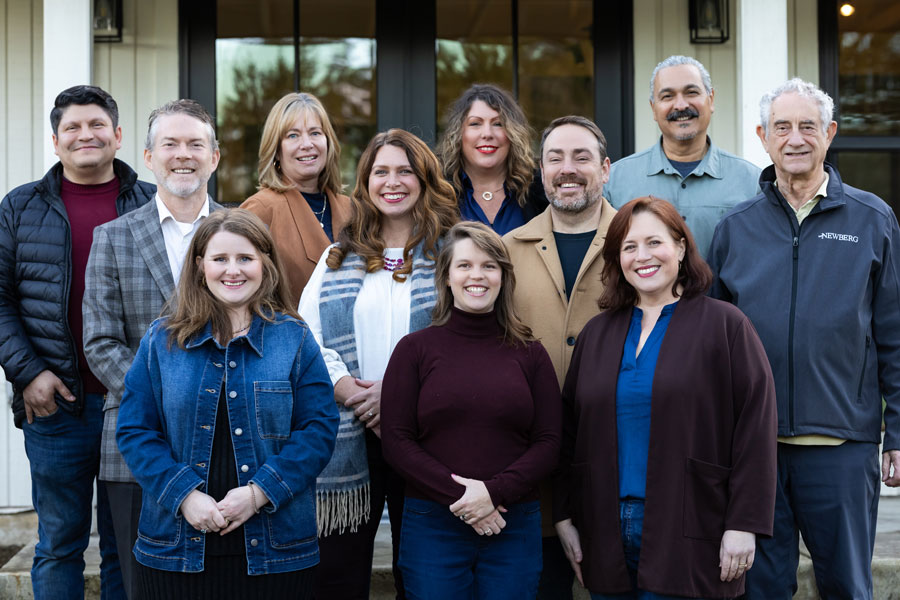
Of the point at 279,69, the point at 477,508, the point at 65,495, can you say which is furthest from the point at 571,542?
the point at 279,69

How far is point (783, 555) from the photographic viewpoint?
312cm

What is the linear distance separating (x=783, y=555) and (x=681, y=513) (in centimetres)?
65

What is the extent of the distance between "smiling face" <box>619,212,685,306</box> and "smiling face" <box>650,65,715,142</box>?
933mm

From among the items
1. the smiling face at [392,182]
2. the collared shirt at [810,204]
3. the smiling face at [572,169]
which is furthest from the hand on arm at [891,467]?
the smiling face at [392,182]

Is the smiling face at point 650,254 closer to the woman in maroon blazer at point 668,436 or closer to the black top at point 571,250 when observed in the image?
the woman in maroon blazer at point 668,436

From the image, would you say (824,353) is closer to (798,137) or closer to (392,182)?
(798,137)

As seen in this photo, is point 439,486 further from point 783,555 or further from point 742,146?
point 742,146

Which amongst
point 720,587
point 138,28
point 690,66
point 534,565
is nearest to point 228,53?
point 138,28

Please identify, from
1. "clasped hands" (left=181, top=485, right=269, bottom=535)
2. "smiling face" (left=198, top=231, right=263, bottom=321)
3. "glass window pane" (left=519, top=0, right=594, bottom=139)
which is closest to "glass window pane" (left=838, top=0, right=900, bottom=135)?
"glass window pane" (left=519, top=0, right=594, bottom=139)

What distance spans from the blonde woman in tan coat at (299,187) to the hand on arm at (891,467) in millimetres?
2059

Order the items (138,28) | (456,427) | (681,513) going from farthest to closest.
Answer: (138,28) → (456,427) → (681,513)

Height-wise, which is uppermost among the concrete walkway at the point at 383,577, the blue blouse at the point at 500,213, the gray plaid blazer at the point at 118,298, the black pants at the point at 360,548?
the blue blouse at the point at 500,213

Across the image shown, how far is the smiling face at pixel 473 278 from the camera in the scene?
299 cm

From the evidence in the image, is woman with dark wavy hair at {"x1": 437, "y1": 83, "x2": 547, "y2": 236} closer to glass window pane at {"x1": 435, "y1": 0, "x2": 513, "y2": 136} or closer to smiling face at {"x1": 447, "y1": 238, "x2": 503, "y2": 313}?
smiling face at {"x1": 447, "y1": 238, "x2": 503, "y2": 313}
